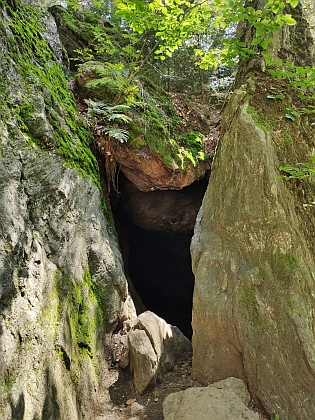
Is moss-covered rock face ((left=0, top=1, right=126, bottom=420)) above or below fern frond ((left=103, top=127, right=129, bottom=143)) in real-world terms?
below

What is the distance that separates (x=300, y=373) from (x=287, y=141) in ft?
11.5

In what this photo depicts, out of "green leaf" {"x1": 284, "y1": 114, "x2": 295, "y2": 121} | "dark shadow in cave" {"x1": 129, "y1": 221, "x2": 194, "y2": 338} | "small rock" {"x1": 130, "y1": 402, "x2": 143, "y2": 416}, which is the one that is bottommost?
"small rock" {"x1": 130, "y1": 402, "x2": 143, "y2": 416}

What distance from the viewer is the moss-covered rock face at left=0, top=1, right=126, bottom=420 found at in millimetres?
3146

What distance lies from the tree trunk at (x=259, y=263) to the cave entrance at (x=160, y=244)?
121 inches

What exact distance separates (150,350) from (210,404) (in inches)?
53.1

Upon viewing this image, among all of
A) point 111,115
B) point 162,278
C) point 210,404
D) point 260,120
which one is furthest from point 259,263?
point 162,278

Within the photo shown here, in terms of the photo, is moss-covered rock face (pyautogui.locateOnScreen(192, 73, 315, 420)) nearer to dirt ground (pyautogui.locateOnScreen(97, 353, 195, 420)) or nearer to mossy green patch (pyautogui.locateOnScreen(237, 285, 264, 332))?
mossy green patch (pyautogui.locateOnScreen(237, 285, 264, 332))

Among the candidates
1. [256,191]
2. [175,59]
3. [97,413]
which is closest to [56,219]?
[97,413]

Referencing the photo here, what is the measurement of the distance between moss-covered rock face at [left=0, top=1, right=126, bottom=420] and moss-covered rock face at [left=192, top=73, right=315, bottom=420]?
1686 millimetres

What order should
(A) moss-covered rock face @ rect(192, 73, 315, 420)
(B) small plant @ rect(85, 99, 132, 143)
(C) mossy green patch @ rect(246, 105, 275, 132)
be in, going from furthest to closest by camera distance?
(B) small plant @ rect(85, 99, 132, 143)
(C) mossy green patch @ rect(246, 105, 275, 132)
(A) moss-covered rock face @ rect(192, 73, 315, 420)

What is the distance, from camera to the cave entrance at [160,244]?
887cm

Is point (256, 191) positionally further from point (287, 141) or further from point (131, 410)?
point (131, 410)

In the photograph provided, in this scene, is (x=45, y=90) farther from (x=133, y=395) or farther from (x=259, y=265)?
(x=133, y=395)

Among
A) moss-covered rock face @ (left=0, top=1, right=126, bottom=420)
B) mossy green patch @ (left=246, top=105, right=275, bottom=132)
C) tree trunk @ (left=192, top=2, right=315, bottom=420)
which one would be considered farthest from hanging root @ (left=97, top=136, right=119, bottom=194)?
mossy green patch @ (left=246, top=105, right=275, bottom=132)
